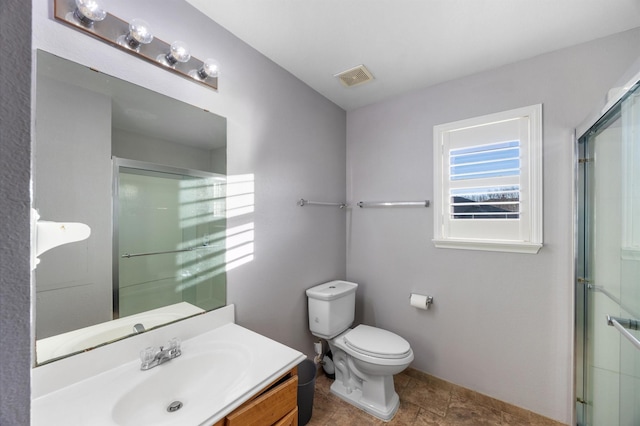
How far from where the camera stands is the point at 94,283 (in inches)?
41.4

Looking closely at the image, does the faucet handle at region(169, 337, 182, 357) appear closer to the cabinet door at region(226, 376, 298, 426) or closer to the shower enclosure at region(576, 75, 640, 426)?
the cabinet door at region(226, 376, 298, 426)

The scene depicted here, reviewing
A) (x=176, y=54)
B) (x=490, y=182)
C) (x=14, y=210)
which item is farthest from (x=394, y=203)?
(x=14, y=210)

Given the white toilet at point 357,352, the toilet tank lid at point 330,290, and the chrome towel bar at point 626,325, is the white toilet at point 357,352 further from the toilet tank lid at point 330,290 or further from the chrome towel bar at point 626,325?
the chrome towel bar at point 626,325

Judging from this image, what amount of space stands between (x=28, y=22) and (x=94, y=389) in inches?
45.5

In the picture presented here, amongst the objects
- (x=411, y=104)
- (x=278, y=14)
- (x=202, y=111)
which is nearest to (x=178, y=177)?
(x=202, y=111)

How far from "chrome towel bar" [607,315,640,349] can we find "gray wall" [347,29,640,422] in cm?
46

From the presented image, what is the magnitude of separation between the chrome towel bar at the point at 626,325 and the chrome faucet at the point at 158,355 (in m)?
1.82

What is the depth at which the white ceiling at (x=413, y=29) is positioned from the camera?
1.34m

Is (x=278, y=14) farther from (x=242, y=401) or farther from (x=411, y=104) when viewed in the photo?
(x=242, y=401)

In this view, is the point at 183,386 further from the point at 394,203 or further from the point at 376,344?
the point at 394,203

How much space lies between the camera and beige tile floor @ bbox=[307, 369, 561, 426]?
1688 millimetres

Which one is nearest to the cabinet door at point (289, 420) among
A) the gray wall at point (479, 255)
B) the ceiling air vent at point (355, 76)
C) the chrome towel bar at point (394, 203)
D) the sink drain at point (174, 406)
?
the sink drain at point (174, 406)

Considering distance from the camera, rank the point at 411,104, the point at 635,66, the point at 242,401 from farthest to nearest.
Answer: the point at 411,104
the point at 635,66
the point at 242,401

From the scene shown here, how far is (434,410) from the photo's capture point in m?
1.79
